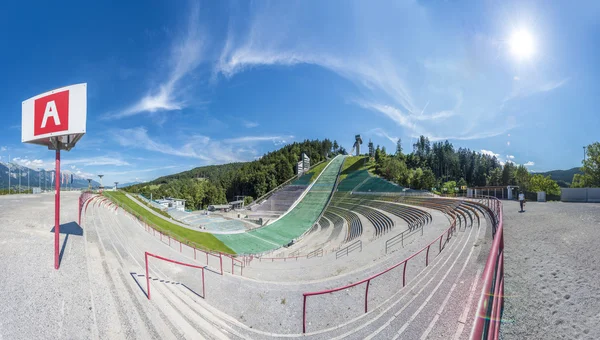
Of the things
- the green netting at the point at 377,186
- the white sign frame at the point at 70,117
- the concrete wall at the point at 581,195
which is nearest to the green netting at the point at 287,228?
the green netting at the point at 377,186

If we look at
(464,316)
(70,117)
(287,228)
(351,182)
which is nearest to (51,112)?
(70,117)

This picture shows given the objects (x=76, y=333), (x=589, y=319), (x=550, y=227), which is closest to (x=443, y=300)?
(x=589, y=319)

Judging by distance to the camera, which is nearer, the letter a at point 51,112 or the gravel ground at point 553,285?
the gravel ground at point 553,285

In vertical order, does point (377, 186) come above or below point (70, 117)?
below

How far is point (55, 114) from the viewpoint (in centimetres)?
556

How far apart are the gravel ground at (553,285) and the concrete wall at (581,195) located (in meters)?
19.6

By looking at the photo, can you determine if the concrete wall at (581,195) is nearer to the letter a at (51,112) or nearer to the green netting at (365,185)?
the green netting at (365,185)

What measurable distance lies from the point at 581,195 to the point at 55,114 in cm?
3763

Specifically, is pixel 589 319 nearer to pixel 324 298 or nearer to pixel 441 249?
pixel 324 298

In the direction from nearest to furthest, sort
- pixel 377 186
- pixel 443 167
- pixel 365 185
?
pixel 377 186 → pixel 365 185 → pixel 443 167

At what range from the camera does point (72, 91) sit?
556 cm

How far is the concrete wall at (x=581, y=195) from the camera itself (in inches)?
892

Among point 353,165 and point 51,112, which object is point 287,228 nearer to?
point 51,112

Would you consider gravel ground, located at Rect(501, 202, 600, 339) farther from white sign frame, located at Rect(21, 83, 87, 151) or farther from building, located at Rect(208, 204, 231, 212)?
building, located at Rect(208, 204, 231, 212)
